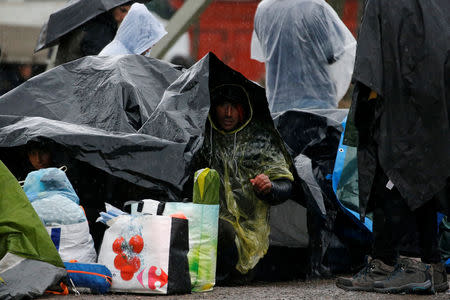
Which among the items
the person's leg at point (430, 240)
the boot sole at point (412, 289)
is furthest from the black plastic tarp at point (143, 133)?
the boot sole at point (412, 289)

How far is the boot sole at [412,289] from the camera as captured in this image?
3.72 meters

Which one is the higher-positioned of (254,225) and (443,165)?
(443,165)

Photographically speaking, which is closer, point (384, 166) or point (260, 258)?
point (384, 166)

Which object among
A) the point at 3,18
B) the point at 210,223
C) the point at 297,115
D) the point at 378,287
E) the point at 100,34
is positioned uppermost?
the point at 3,18

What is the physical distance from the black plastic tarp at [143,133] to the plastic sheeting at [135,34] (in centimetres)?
96

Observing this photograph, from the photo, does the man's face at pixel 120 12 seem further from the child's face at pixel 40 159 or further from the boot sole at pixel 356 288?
the boot sole at pixel 356 288

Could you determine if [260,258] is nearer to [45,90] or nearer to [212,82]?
[212,82]

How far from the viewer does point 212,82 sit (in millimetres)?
4621

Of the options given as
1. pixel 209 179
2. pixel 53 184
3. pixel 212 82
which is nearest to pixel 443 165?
pixel 209 179

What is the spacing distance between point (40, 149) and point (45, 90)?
96cm

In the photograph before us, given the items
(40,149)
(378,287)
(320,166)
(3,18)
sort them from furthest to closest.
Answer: (3,18)
(320,166)
(40,149)
(378,287)

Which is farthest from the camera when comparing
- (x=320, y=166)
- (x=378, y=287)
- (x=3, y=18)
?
(x=3, y=18)

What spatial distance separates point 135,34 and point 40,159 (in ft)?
7.79

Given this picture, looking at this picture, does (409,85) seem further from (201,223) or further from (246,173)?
(201,223)
